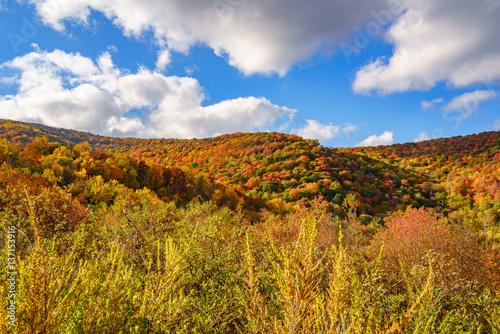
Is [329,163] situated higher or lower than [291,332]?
higher

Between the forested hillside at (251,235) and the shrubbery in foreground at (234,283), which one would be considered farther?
the forested hillside at (251,235)

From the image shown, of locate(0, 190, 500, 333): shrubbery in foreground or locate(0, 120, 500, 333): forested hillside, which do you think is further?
locate(0, 120, 500, 333): forested hillside

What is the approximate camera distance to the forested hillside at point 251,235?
2049 mm

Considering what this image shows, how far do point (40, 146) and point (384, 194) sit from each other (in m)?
45.5

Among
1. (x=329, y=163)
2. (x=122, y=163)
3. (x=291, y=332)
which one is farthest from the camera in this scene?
(x=329, y=163)

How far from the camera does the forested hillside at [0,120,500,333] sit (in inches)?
80.7

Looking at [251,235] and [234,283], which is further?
[251,235]

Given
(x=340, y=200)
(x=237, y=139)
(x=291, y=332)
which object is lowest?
(x=340, y=200)

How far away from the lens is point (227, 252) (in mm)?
5867

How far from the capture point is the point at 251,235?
8227 mm

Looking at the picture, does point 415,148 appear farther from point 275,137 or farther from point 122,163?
point 122,163

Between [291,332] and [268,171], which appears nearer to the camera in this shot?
[291,332]

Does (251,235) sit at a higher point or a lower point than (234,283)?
higher

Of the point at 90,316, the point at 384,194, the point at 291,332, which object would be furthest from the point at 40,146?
the point at 384,194
